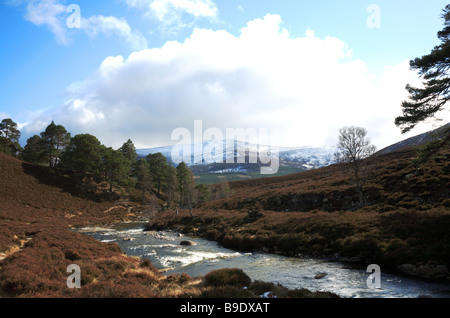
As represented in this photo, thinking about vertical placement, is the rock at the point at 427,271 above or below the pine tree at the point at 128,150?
below

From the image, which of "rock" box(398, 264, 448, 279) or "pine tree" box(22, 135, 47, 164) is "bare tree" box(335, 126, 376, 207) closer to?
"rock" box(398, 264, 448, 279)

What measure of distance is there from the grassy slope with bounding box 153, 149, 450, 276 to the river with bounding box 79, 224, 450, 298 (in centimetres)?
216

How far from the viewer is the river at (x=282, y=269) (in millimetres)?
13188

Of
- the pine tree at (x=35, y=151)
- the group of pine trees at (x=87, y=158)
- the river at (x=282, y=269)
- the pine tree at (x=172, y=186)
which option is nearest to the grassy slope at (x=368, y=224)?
the river at (x=282, y=269)

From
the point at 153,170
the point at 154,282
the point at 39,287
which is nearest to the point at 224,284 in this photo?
the point at 154,282

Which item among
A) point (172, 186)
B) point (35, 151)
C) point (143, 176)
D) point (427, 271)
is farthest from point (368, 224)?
point (35, 151)

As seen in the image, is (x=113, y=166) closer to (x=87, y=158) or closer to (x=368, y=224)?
(x=87, y=158)

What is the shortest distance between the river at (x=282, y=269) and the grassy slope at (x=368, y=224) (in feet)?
7.09

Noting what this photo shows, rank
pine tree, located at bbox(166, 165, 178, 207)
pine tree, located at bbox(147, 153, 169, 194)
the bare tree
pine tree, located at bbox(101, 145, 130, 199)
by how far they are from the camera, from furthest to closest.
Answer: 1. pine tree, located at bbox(147, 153, 169, 194)
2. pine tree, located at bbox(166, 165, 178, 207)
3. pine tree, located at bbox(101, 145, 130, 199)
4. the bare tree

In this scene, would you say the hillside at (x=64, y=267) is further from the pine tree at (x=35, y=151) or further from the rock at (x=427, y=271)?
the pine tree at (x=35, y=151)

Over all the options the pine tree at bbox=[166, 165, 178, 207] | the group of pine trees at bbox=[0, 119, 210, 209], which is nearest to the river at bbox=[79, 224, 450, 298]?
the group of pine trees at bbox=[0, 119, 210, 209]

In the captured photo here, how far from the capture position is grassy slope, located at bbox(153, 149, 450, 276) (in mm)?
17984

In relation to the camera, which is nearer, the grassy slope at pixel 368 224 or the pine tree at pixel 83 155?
the grassy slope at pixel 368 224
